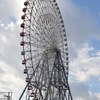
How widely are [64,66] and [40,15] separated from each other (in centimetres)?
1267

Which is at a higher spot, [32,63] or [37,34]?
[37,34]

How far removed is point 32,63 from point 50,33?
8.83 metres

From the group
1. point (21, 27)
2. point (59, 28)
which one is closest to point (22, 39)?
point (21, 27)

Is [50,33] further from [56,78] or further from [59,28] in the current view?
[56,78]

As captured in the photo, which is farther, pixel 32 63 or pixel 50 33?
pixel 50 33

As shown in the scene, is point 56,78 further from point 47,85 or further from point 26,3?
point 26,3

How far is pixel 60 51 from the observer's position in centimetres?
6525

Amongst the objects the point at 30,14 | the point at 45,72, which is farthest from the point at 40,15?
the point at 45,72

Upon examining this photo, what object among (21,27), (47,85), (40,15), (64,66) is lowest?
(47,85)

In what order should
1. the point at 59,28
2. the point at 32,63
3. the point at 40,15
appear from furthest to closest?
1. the point at 59,28
2. the point at 40,15
3. the point at 32,63

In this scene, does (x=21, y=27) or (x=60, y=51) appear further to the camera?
(x=60, y=51)

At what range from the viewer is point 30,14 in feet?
202

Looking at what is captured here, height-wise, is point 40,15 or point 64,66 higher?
point 40,15

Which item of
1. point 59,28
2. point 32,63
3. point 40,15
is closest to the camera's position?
point 32,63
